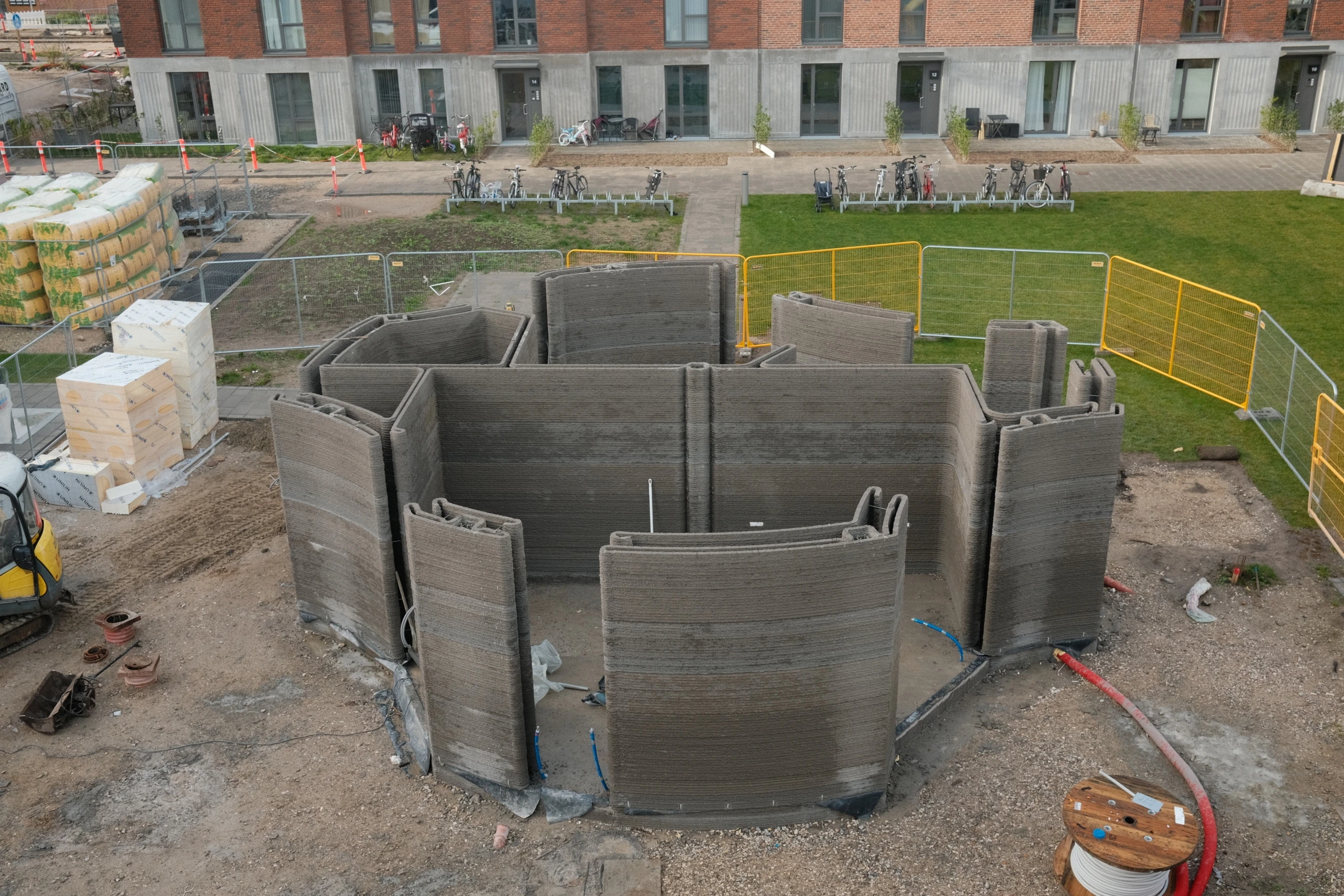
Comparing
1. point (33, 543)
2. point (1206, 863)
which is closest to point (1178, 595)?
point (1206, 863)

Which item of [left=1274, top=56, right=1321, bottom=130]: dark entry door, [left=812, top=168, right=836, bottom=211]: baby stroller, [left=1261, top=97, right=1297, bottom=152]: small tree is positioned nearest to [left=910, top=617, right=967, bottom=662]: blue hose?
[left=812, top=168, right=836, bottom=211]: baby stroller

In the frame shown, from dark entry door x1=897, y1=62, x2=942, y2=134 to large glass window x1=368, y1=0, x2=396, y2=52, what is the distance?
1537 centimetres

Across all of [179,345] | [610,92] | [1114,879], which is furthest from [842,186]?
[1114,879]

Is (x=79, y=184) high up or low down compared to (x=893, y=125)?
up

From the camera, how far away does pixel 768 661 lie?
11.9 meters

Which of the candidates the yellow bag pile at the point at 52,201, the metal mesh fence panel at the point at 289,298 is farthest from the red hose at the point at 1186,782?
the yellow bag pile at the point at 52,201

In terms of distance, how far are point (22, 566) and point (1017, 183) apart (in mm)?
24938

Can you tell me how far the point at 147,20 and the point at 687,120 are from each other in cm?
1679

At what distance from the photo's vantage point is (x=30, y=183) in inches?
1148

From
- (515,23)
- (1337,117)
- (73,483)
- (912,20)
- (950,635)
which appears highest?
(515,23)

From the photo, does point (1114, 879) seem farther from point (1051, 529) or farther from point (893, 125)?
point (893, 125)

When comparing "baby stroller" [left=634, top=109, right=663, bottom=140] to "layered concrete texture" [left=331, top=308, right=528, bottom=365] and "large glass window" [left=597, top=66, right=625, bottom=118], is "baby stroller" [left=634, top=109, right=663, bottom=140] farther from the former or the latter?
"layered concrete texture" [left=331, top=308, right=528, bottom=365]

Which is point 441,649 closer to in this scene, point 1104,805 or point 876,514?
point 876,514

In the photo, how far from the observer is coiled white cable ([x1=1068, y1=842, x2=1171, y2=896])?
11.3 metres
